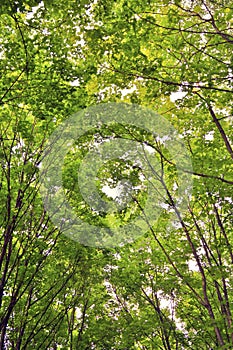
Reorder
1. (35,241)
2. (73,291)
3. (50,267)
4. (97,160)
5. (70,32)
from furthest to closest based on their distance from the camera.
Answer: (73,291) → (50,267) → (97,160) → (35,241) → (70,32)

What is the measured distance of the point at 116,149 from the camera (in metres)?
8.66

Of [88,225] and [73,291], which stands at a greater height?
[88,225]

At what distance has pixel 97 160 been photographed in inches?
358

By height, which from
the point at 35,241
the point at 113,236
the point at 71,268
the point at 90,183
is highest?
the point at 90,183

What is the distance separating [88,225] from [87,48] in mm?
5043

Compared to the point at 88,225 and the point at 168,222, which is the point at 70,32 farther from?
the point at 168,222

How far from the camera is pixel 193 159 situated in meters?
7.97

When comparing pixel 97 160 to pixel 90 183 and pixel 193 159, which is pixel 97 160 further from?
pixel 193 159

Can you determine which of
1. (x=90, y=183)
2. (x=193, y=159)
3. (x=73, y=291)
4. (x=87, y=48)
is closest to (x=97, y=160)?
(x=90, y=183)

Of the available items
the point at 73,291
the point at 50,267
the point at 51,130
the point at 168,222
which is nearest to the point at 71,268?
the point at 50,267

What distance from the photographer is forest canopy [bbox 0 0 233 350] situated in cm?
566

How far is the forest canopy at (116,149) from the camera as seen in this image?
223 inches

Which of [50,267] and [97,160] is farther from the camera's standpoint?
[50,267]

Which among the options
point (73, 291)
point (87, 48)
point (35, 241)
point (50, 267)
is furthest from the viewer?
point (73, 291)
